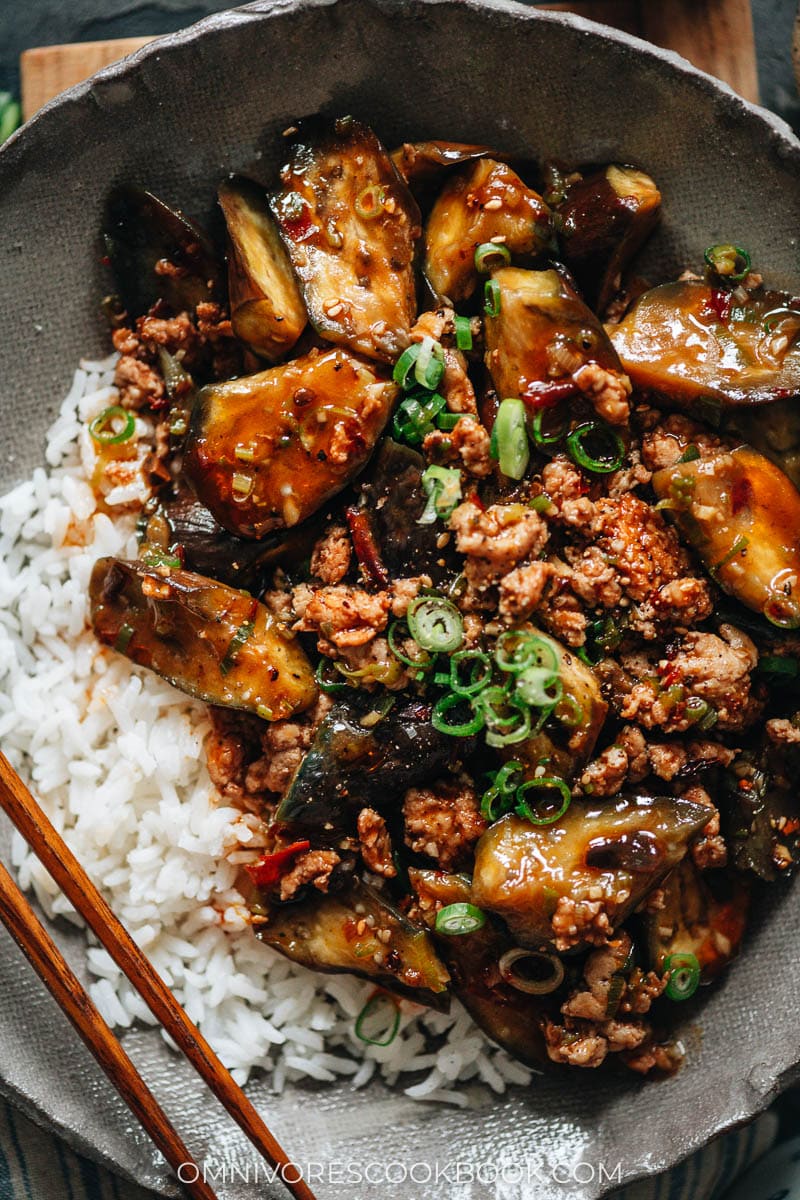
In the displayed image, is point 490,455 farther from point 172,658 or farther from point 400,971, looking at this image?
point 400,971

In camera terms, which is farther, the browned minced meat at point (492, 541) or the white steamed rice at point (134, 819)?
the white steamed rice at point (134, 819)

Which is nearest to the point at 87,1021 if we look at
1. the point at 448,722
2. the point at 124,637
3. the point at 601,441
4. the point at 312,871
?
the point at 312,871

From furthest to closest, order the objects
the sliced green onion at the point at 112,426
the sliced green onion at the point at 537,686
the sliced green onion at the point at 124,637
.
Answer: the sliced green onion at the point at 112,426 → the sliced green onion at the point at 124,637 → the sliced green onion at the point at 537,686

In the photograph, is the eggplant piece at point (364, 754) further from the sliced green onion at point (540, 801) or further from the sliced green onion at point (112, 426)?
the sliced green onion at point (112, 426)

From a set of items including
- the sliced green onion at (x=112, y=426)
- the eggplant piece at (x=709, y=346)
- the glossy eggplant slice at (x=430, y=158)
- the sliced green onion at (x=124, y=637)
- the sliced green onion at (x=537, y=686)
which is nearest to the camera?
the sliced green onion at (x=537, y=686)

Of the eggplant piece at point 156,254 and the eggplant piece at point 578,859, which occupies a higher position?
the eggplant piece at point 156,254

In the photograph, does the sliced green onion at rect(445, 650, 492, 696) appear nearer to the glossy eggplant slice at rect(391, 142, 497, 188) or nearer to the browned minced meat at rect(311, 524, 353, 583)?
the browned minced meat at rect(311, 524, 353, 583)

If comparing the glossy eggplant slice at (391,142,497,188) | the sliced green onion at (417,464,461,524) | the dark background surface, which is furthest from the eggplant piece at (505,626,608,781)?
the dark background surface

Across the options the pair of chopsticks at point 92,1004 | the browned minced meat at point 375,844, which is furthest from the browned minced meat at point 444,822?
the pair of chopsticks at point 92,1004
